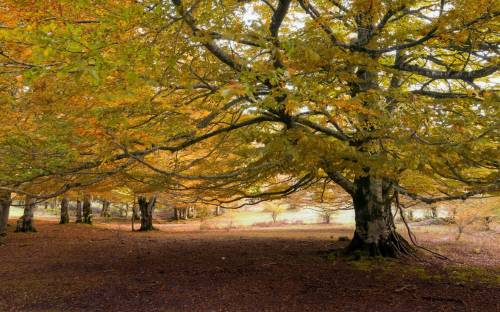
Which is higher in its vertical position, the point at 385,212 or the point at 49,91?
the point at 49,91

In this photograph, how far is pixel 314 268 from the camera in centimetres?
937

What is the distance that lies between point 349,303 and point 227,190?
4764 mm

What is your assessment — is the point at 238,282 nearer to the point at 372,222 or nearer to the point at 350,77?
the point at 372,222

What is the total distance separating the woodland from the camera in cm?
480

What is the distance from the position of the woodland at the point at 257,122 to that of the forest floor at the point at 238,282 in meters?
0.06

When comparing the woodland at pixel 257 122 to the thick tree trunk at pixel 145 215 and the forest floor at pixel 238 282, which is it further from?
the thick tree trunk at pixel 145 215

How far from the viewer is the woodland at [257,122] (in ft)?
15.8

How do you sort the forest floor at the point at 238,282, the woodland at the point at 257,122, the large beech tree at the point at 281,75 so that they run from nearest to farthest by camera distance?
1. the large beech tree at the point at 281,75
2. the woodland at the point at 257,122
3. the forest floor at the point at 238,282

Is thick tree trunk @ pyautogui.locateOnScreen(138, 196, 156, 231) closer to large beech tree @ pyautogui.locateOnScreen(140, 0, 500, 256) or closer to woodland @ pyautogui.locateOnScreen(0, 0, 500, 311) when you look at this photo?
woodland @ pyautogui.locateOnScreen(0, 0, 500, 311)

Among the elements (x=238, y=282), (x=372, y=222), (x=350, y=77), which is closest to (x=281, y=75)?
(x=350, y=77)

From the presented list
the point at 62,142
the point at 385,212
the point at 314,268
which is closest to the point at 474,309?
the point at 314,268

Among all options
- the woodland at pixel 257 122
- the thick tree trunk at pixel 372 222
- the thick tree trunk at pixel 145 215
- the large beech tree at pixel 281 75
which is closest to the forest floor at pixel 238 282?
the woodland at pixel 257 122

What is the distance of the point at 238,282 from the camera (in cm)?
808

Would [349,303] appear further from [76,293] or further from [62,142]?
[62,142]
